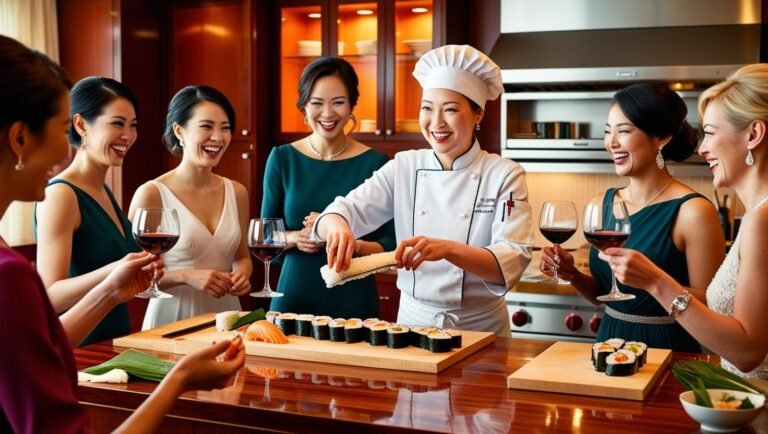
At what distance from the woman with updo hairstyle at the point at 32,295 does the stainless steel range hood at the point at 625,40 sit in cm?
375

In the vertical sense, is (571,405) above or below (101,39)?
below

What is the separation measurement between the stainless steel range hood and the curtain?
9.18ft

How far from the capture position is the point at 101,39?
17.3 feet

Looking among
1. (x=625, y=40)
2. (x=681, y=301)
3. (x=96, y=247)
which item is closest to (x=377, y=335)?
(x=681, y=301)

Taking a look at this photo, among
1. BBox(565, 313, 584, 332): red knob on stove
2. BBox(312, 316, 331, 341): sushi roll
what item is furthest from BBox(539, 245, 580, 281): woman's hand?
BBox(565, 313, 584, 332): red knob on stove

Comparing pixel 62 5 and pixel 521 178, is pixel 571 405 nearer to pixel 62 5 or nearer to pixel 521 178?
pixel 521 178

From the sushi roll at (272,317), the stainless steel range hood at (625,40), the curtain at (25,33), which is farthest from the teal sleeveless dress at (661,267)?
the curtain at (25,33)

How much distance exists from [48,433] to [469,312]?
Answer: 5.57ft

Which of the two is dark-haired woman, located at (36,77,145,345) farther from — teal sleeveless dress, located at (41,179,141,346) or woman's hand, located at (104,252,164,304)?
woman's hand, located at (104,252,164,304)

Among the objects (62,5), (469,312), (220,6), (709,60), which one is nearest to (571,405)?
(469,312)

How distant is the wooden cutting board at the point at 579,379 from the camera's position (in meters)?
1.90

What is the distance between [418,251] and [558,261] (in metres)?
0.45

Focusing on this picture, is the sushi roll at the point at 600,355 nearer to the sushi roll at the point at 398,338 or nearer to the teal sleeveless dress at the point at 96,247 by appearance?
the sushi roll at the point at 398,338

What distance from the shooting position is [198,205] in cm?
326
